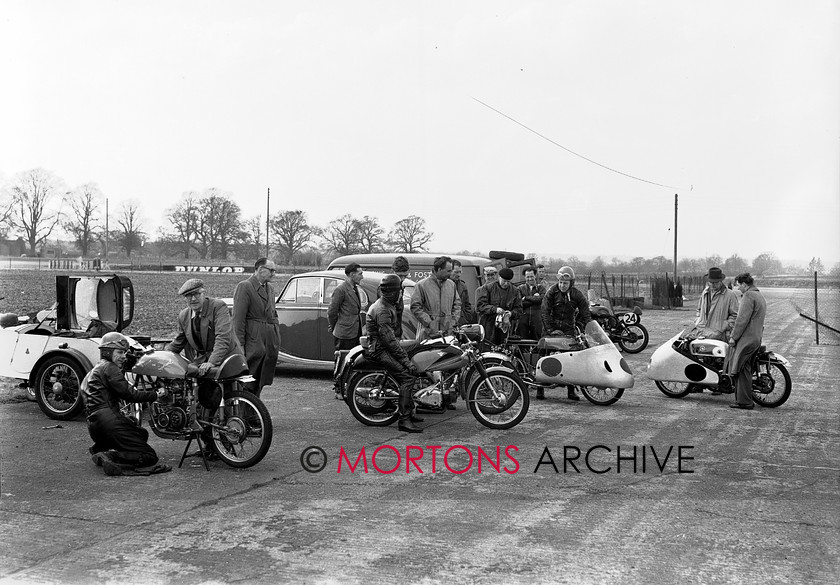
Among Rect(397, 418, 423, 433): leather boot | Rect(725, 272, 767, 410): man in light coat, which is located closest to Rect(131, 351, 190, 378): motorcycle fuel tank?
Rect(397, 418, 423, 433): leather boot

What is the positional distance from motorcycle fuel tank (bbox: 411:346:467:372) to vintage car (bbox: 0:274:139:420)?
3163 mm

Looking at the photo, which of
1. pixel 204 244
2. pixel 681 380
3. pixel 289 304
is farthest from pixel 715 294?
pixel 204 244

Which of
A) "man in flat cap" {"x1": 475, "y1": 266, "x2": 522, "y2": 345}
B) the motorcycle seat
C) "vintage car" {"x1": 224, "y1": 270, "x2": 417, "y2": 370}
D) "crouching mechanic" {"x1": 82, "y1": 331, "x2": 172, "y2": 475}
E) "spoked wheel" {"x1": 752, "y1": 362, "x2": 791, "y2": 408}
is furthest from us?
"vintage car" {"x1": 224, "y1": 270, "x2": 417, "y2": 370}

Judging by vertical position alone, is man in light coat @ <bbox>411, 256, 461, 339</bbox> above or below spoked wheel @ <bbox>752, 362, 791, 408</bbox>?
above

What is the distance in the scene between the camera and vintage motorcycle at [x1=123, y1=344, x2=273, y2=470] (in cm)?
710

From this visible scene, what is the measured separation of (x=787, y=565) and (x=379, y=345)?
4989mm

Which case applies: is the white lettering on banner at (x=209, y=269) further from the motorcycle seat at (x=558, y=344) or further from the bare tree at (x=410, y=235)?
the motorcycle seat at (x=558, y=344)

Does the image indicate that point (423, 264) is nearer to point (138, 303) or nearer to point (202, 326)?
point (202, 326)

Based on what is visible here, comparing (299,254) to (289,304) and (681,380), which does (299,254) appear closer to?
(289,304)

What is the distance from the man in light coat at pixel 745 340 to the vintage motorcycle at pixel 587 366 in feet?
4.28

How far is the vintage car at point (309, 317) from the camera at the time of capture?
42.3ft

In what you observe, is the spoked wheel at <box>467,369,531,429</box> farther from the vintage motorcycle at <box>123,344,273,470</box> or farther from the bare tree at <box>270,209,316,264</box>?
the bare tree at <box>270,209,316,264</box>

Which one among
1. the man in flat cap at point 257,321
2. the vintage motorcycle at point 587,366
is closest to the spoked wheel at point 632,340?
the vintage motorcycle at point 587,366

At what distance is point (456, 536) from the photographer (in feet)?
17.2
